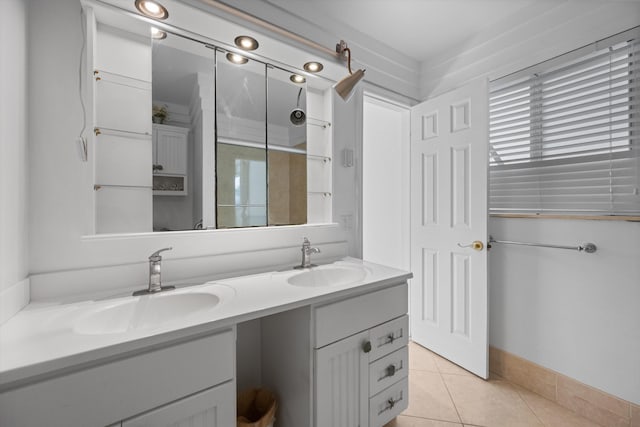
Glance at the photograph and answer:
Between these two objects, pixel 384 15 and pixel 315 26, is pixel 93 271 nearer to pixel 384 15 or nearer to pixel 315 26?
pixel 315 26

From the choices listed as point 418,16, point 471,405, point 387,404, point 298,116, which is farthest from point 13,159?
point 471,405

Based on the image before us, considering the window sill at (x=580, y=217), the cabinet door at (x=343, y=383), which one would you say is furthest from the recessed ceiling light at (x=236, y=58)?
the window sill at (x=580, y=217)

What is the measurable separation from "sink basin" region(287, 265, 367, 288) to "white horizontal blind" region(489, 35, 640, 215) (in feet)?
3.75

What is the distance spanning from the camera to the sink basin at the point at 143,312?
911 millimetres

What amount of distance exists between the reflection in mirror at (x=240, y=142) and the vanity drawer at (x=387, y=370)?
920mm

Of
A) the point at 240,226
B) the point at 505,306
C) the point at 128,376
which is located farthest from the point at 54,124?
the point at 505,306

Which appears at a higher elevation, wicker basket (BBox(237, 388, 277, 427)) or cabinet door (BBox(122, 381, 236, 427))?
cabinet door (BBox(122, 381, 236, 427))

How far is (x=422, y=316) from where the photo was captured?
2.23 metres

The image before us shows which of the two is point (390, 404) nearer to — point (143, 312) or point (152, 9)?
point (143, 312)

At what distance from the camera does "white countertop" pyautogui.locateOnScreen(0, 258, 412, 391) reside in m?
0.63

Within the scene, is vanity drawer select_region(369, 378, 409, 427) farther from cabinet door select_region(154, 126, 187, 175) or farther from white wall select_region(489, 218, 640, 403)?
cabinet door select_region(154, 126, 187, 175)

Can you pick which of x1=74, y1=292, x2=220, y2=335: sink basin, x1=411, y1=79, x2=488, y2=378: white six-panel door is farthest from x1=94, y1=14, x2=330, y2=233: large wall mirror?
x1=411, y1=79, x2=488, y2=378: white six-panel door

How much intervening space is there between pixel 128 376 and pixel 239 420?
624 mm

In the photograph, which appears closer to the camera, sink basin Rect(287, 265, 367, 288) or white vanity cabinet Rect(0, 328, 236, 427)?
white vanity cabinet Rect(0, 328, 236, 427)
